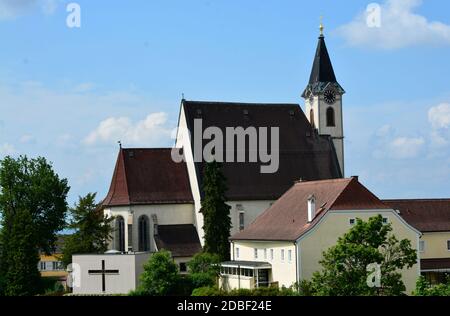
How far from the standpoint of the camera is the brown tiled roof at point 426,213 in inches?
2635

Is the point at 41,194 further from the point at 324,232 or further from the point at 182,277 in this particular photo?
the point at 324,232

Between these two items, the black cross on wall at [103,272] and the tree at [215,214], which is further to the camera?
the tree at [215,214]

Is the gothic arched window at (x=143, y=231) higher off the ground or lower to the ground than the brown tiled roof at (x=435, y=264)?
higher

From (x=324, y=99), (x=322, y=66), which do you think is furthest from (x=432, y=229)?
(x=322, y=66)

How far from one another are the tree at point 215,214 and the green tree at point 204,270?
7.34ft

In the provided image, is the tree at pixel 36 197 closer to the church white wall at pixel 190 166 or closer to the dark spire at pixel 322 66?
the church white wall at pixel 190 166

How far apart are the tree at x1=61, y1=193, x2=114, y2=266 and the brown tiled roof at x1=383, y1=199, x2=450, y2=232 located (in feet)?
73.6

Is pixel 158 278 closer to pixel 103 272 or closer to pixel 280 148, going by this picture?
pixel 103 272

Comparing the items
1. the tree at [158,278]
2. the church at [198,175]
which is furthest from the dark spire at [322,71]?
the tree at [158,278]

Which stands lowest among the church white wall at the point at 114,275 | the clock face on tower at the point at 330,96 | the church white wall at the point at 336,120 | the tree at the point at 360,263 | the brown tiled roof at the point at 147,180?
the church white wall at the point at 114,275

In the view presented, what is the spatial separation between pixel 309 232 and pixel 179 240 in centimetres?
2239

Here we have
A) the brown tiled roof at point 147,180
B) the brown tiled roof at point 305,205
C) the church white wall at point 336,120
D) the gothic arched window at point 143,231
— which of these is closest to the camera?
the brown tiled roof at point 305,205

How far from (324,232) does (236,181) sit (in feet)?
77.4
